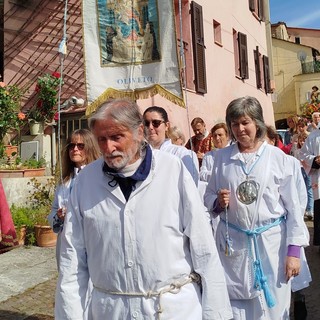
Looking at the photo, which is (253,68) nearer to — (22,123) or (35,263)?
(22,123)

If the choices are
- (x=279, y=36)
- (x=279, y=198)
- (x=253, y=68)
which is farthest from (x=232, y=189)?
(x=279, y=36)

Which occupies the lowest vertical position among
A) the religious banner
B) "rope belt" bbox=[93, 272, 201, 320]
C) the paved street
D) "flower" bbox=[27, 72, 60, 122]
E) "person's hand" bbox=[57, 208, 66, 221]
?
the paved street

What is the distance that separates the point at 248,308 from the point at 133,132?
5.33ft

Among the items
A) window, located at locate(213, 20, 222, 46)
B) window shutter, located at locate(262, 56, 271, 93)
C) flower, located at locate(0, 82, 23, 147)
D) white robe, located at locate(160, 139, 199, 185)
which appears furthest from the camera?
window shutter, located at locate(262, 56, 271, 93)

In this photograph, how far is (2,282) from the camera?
5.79 meters

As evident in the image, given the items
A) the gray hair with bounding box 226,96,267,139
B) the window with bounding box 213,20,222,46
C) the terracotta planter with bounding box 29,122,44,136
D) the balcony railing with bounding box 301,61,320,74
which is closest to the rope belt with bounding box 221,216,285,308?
the gray hair with bounding box 226,96,267,139

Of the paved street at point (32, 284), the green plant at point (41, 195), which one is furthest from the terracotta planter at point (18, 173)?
the paved street at point (32, 284)

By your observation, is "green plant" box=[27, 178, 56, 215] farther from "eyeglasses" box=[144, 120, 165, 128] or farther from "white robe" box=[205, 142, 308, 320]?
"white robe" box=[205, 142, 308, 320]

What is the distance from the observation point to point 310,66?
3447 centimetres

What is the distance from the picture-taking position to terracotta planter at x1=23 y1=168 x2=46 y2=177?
28.7 ft

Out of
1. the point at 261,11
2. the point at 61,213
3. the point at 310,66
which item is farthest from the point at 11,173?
the point at 310,66

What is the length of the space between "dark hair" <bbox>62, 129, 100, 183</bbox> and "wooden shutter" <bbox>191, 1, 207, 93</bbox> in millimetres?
8209

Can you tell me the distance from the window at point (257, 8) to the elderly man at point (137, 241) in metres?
17.2

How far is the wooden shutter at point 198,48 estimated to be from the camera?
11.9 meters
